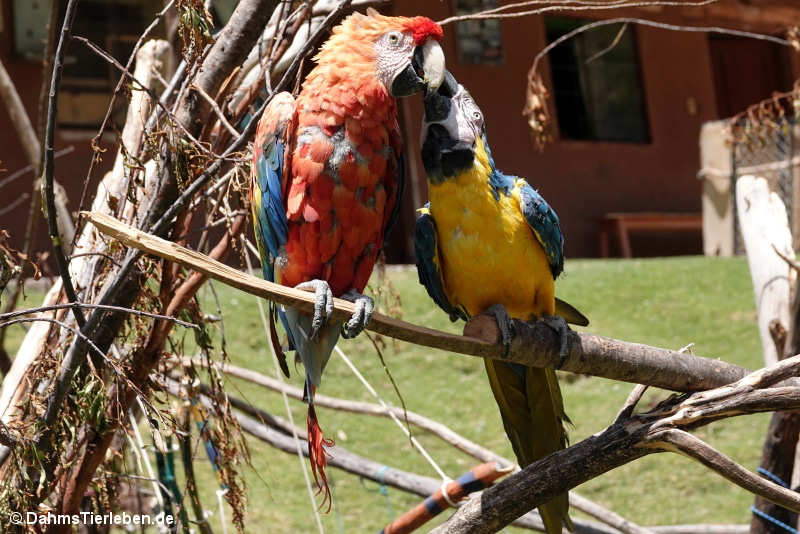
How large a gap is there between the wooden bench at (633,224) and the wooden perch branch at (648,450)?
6542 millimetres

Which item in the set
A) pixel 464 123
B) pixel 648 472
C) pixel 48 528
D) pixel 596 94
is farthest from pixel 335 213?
pixel 596 94

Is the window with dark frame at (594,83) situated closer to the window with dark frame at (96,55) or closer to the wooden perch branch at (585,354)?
the window with dark frame at (96,55)

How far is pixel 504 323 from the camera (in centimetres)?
207

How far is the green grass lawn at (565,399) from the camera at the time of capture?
15.2ft

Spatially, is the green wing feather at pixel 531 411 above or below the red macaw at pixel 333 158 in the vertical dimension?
below

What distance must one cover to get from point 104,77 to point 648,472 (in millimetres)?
4844

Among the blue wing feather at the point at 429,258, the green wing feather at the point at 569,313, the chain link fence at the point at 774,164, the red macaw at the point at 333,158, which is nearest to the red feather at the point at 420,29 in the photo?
the red macaw at the point at 333,158

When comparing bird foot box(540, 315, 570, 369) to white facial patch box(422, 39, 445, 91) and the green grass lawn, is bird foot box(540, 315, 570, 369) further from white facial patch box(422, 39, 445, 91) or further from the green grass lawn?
the green grass lawn

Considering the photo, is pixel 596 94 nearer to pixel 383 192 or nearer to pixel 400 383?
pixel 400 383

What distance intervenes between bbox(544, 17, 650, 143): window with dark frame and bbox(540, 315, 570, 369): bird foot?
275 inches

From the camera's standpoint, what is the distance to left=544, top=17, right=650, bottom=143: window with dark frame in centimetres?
902

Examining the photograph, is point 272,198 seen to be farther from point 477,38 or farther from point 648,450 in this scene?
point 477,38

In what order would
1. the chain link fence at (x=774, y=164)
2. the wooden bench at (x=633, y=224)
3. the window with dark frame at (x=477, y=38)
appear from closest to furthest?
the chain link fence at (x=774, y=164) → the window with dark frame at (x=477, y=38) → the wooden bench at (x=633, y=224)

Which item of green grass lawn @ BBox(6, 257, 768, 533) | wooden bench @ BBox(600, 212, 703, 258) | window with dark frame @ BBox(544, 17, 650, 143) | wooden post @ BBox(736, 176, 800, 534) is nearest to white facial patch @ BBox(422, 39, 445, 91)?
wooden post @ BBox(736, 176, 800, 534)
